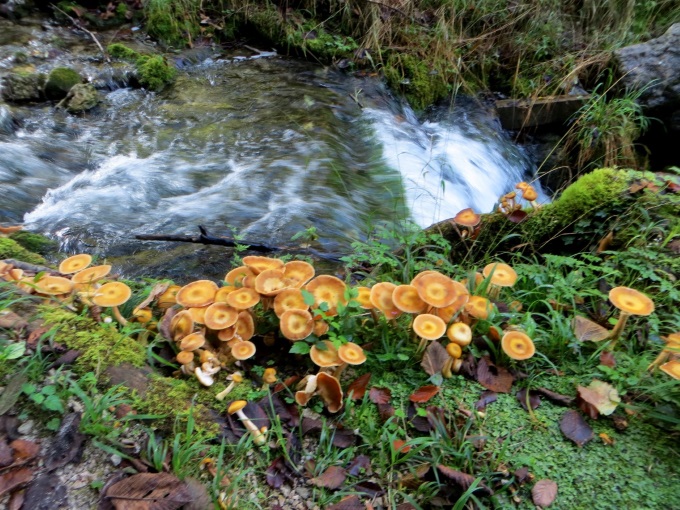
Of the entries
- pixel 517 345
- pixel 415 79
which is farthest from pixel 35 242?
pixel 415 79

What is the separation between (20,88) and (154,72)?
1.71 metres

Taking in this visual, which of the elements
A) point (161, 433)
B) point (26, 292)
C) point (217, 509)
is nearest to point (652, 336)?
point (217, 509)

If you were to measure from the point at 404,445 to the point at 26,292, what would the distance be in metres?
1.99

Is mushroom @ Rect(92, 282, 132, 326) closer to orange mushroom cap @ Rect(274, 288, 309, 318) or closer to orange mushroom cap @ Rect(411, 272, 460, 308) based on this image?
orange mushroom cap @ Rect(274, 288, 309, 318)

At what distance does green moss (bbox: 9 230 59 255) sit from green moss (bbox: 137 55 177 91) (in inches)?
147

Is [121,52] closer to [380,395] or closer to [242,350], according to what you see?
[242,350]

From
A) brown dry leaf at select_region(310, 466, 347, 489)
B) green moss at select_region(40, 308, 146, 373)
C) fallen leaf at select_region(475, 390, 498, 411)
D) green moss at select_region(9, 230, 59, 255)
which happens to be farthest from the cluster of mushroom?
fallen leaf at select_region(475, 390, 498, 411)

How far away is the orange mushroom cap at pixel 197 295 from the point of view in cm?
231

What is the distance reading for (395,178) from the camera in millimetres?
5215

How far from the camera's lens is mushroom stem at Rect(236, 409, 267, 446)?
6.53ft

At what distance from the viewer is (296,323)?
222 centimetres

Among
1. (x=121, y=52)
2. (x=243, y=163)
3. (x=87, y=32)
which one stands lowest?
(x=243, y=163)

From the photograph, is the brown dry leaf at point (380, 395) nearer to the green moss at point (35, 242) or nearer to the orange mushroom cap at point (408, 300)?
the orange mushroom cap at point (408, 300)

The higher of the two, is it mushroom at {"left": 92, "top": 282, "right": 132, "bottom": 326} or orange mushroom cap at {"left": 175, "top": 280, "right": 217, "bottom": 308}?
mushroom at {"left": 92, "top": 282, "right": 132, "bottom": 326}
